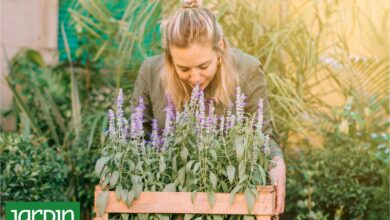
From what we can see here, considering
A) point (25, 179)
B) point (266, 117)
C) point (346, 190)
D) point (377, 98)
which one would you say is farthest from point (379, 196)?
point (25, 179)

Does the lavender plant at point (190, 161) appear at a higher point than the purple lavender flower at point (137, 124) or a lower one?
lower

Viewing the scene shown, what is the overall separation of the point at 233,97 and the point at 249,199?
70 cm

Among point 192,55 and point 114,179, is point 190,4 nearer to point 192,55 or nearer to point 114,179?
point 192,55

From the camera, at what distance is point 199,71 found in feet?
8.00

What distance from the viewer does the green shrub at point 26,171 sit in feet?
11.2

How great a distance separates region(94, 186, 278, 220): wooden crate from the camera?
6.80 feet

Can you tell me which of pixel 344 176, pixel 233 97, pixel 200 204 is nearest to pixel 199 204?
pixel 200 204

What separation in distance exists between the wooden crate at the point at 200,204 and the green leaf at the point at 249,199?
0.02 m

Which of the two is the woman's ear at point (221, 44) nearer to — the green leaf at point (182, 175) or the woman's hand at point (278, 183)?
the woman's hand at point (278, 183)

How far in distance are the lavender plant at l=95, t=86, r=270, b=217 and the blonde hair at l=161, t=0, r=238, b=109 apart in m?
0.33

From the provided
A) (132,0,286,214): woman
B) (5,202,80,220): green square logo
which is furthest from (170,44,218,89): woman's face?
(5,202,80,220): green square logo

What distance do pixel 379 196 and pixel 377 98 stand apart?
0.77 metres

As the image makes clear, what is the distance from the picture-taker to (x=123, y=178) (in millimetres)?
2148

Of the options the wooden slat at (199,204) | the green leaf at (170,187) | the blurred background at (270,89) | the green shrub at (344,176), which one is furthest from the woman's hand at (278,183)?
the green shrub at (344,176)
